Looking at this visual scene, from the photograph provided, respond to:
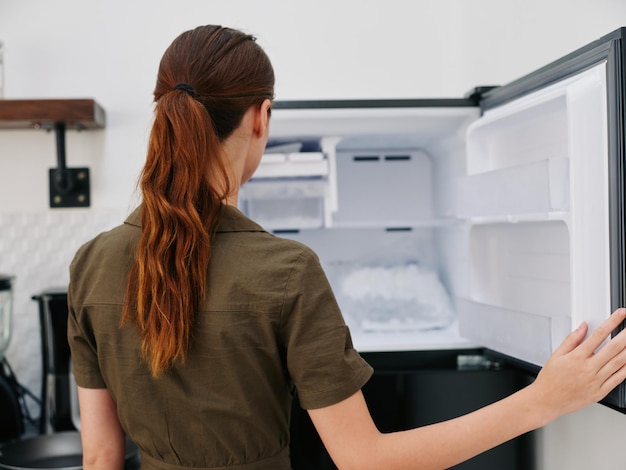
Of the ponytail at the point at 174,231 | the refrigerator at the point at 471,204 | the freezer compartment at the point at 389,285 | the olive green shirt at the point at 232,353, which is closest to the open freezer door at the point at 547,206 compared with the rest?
the refrigerator at the point at 471,204

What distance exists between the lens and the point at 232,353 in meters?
0.78

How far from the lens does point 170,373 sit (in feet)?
2.65

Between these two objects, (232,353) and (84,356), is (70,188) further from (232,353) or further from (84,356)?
(232,353)

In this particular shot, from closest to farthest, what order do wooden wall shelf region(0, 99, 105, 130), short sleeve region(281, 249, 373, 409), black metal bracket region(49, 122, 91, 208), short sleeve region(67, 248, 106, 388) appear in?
short sleeve region(281, 249, 373, 409) → short sleeve region(67, 248, 106, 388) → wooden wall shelf region(0, 99, 105, 130) → black metal bracket region(49, 122, 91, 208)

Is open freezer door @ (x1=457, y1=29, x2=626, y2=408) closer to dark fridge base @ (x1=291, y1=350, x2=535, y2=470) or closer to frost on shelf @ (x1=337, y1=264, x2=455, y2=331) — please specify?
dark fridge base @ (x1=291, y1=350, x2=535, y2=470)

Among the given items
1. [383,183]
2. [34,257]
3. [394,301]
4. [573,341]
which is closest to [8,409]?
[34,257]

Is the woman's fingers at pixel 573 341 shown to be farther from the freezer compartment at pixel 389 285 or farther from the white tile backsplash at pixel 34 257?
the white tile backsplash at pixel 34 257

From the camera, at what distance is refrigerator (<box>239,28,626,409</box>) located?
35.4 inches

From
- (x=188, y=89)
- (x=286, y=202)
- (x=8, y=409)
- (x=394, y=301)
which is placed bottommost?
(x=8, y=409)

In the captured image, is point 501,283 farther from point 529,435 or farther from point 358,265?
point 358,265

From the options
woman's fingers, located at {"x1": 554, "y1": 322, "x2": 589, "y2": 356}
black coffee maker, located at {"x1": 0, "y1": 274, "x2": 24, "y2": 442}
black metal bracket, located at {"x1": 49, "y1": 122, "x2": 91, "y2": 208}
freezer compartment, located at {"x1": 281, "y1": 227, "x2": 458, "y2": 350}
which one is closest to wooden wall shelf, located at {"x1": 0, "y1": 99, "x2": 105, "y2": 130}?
black metal bracket, located at {"x1": 49, "y1": 122, "x2": 91, "y2": 208}

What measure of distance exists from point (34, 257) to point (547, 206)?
→ 1.43 meters

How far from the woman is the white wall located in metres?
1.10

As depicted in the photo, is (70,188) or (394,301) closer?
(394,301)
